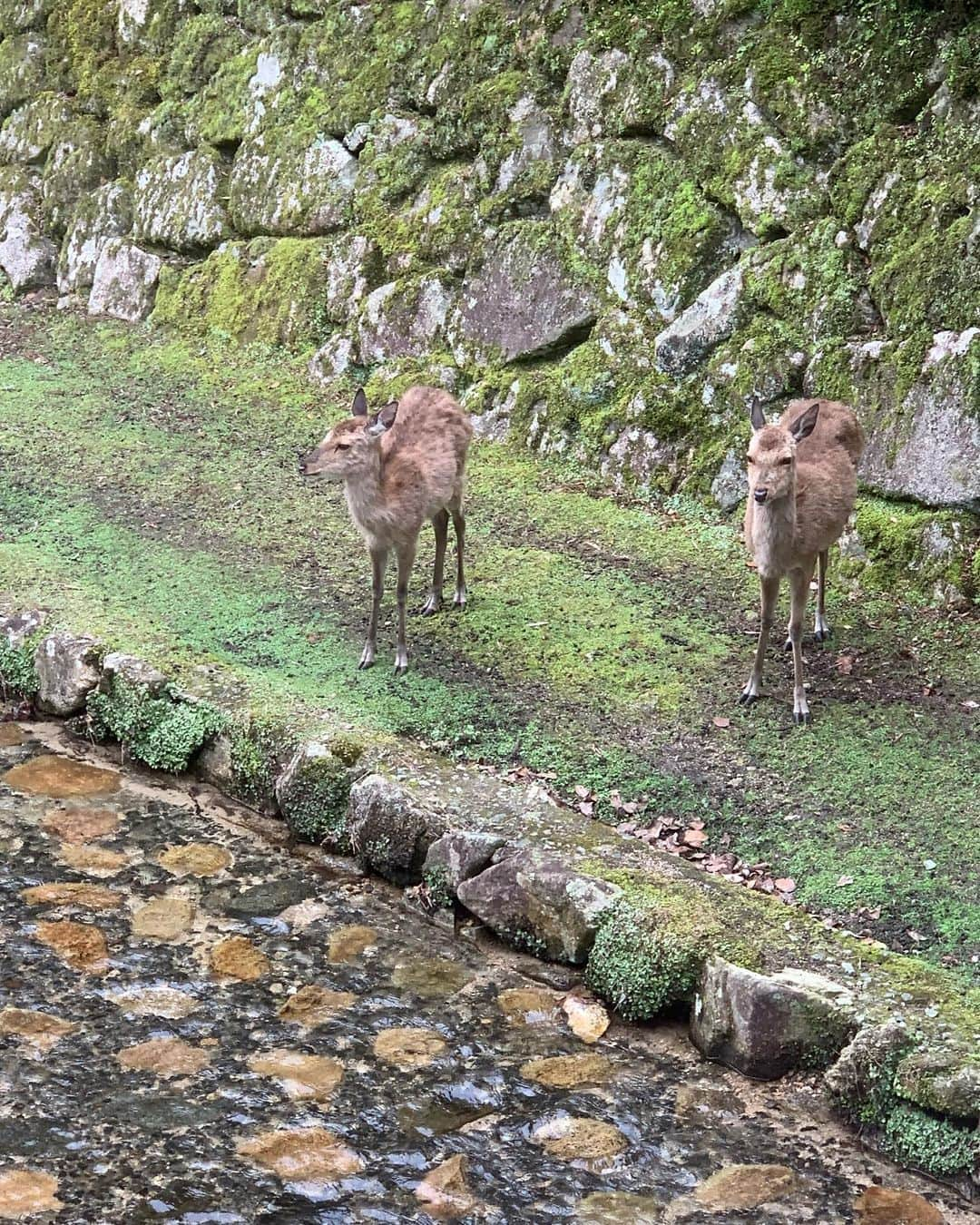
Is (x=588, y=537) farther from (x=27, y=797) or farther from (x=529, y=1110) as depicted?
(x=529, y=1110)

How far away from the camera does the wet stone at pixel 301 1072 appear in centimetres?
489

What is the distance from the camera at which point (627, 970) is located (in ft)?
17.5

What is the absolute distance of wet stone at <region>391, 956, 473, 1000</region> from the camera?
5504mm

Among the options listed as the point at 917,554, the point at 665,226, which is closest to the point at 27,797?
the point at 917,554

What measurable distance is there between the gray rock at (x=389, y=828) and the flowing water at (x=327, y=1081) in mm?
115

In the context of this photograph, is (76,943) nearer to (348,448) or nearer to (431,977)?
(431,977)

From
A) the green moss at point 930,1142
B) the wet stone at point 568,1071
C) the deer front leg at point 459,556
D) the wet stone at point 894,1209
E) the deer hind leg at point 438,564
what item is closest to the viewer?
the wet stone at point 894,1209

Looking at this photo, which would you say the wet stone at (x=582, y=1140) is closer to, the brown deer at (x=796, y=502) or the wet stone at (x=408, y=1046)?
the wet stone at (x=408, y=1046)

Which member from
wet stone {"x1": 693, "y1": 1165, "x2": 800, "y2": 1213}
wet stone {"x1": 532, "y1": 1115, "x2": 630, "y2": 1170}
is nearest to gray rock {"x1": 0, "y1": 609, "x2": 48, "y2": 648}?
wet stone {"x1": 532, "y1": 1115, "x2": 630, "y2": 1170}

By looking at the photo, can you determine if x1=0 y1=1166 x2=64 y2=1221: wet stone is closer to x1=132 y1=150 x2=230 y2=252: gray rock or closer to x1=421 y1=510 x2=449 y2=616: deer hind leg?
x1=421 y1=510 x2=449 y2=616: deer hind leg

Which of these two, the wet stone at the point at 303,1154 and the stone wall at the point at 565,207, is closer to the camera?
the wet stone at the point at 303,1154

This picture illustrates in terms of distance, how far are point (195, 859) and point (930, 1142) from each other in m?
3.30

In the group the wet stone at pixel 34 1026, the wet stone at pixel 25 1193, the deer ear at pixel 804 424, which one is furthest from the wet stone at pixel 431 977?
the deer ear at pixel 804 424

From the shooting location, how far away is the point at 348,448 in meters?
7.25
